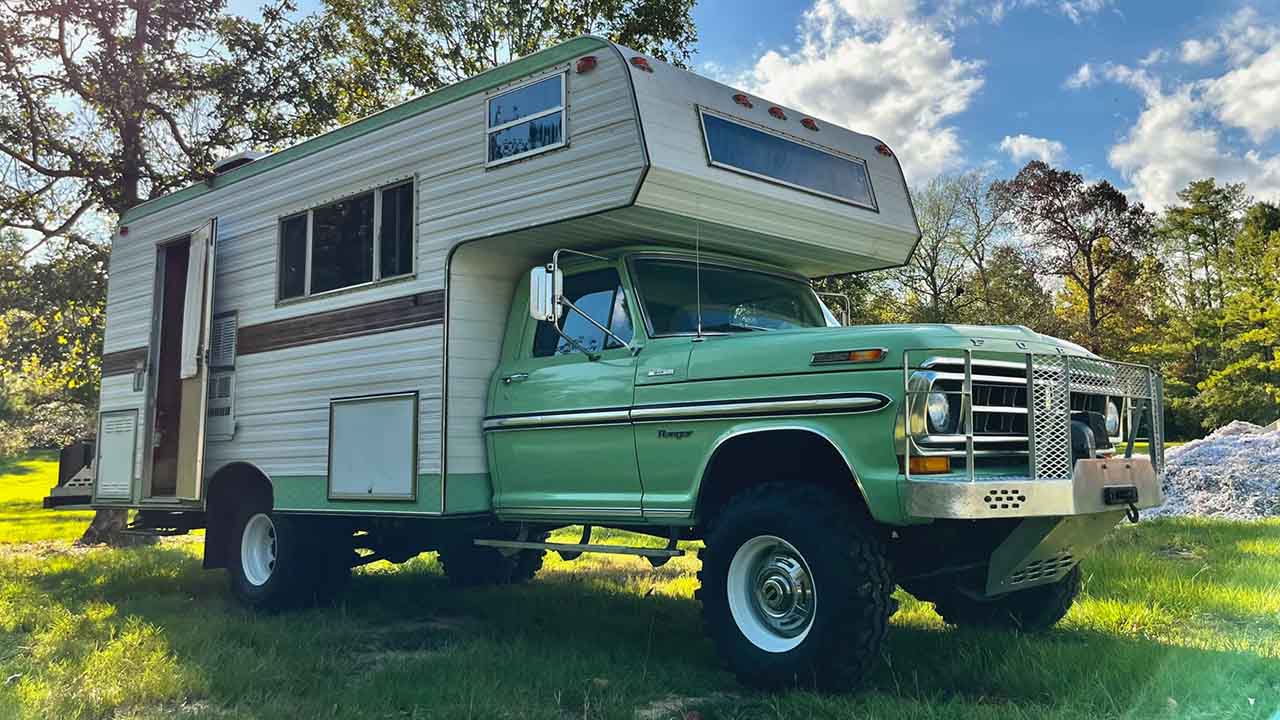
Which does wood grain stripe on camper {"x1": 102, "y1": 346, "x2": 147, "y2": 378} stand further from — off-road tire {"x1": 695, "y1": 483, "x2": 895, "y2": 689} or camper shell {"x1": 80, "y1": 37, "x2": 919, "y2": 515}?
off-road tire {"x1": 695, "y1": 483, "x2": 895, "y2": 689}

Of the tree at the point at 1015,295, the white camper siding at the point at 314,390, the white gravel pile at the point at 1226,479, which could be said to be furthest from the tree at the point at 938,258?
the white camper siding at the point at 314,390

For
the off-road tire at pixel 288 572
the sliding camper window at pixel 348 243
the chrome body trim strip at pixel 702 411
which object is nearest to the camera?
the chrome body trim strip at pixel 702 411

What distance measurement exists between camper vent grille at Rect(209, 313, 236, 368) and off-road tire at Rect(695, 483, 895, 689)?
517 cm

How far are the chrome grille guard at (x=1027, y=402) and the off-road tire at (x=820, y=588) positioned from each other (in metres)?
0.49

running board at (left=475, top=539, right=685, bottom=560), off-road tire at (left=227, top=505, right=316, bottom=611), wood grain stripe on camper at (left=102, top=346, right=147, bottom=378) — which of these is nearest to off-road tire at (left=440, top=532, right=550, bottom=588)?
off-road tire at (left=227, top=505, right=316, bottom=611)

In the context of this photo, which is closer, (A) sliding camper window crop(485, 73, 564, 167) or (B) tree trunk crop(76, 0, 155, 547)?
(A) sliding camper window crop(485, 73, 564, 167)

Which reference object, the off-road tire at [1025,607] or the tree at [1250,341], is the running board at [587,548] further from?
the tree at [1250,341]

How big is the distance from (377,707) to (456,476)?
6.01 ft

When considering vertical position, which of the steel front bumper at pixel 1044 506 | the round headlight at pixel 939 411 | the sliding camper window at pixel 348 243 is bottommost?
the steel front bumper at pixel 1044 506

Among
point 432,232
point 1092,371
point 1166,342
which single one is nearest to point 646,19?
point 432,232

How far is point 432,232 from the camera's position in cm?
690

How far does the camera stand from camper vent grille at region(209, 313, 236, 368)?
856cm

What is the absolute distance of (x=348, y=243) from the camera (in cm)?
762

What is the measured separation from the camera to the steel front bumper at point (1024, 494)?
443cm
